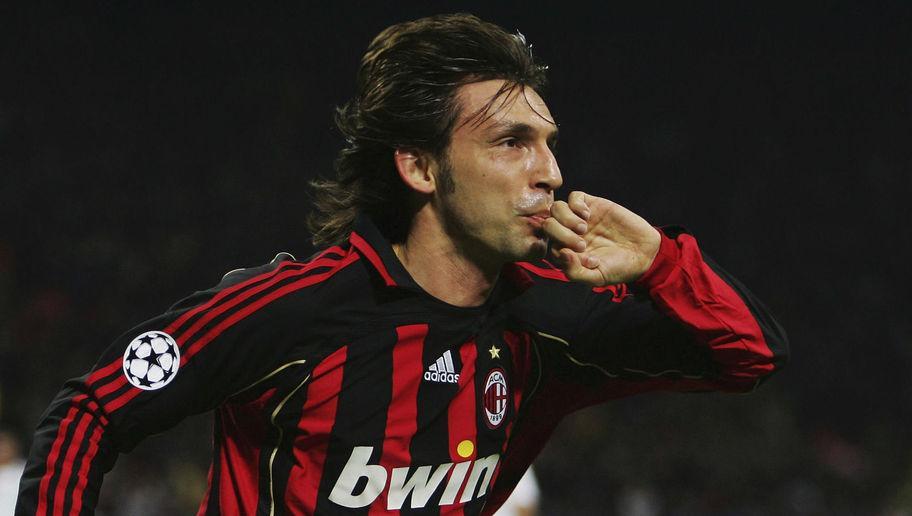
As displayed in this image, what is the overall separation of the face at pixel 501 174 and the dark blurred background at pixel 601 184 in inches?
197

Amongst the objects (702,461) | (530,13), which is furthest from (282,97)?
(702,461)

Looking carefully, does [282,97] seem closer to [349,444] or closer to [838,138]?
[838,138]

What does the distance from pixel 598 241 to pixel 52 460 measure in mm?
973

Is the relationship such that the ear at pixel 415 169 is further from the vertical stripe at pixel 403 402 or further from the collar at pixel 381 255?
the vertical stripe at pixel 403 402

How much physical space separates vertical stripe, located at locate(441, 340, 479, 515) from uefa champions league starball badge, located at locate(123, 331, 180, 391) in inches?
21.0

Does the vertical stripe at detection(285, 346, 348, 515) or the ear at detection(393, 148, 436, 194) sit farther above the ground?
the ear at detection(393, 148, 436, 194)

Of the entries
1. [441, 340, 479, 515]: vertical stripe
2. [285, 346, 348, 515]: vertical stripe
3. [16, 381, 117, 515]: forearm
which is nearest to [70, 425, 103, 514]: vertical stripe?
[16, 381, 117, 515]: forearm

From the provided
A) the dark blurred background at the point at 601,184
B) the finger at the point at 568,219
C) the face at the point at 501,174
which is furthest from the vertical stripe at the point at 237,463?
the dark blurred background at the point at 601,184

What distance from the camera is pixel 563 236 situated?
206 cm

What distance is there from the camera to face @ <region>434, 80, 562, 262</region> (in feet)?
7.12

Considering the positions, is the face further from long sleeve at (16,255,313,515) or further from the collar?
long sleeve at (16,255,313,515)

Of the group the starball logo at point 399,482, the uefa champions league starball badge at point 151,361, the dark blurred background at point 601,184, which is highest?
the uefa champions league starball badge at point 151,361

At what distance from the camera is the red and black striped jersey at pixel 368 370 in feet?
6.47

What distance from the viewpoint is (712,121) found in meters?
9.82
